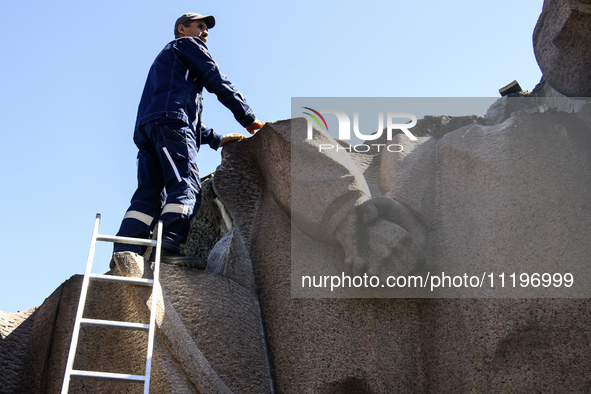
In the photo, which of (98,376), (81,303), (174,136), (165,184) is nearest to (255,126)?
(174,136)

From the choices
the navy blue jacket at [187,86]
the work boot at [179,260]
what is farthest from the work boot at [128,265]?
the navy blue jacket at [187,86]

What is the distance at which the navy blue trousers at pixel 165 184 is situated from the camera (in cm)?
514

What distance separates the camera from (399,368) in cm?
496

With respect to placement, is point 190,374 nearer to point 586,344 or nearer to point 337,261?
point 337,261

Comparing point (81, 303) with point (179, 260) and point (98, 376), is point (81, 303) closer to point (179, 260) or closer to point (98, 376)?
point (98, 376)

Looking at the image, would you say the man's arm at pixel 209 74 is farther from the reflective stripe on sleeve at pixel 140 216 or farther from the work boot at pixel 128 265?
the work boot at pixel 128 265

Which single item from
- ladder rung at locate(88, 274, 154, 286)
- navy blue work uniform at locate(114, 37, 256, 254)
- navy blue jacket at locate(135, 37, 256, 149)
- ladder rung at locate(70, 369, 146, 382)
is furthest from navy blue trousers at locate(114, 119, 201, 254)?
ladder rung at locate(70, 369, 146, 382)

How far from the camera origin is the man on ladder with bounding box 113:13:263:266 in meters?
5.18

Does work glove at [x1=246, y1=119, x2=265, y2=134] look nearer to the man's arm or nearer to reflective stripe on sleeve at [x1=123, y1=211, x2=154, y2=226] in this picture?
the man's arm

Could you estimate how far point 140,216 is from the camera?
5406mm

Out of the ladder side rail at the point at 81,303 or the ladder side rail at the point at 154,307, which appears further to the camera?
the ladder side rail at the point at 154,307

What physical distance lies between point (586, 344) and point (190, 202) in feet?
8.62

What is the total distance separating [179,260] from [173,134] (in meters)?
0.91

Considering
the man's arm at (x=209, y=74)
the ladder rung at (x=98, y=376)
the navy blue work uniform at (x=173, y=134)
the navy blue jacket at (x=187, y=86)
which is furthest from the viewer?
the man's arm at (x=209, y=74)
